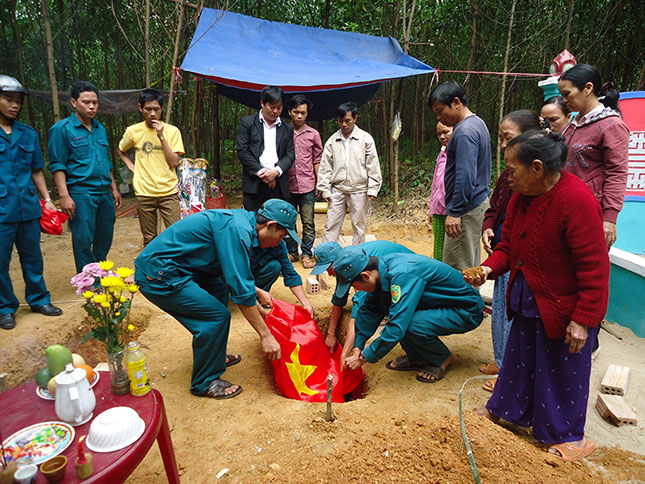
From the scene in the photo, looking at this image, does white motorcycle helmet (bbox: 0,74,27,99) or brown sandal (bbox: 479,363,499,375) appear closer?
brown sandal (bbox: 479,363,499,375)

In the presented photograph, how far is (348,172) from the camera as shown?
4.18m

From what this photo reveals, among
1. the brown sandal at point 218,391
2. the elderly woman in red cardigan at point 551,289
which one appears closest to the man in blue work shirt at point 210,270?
the brown sandal at point 218,391

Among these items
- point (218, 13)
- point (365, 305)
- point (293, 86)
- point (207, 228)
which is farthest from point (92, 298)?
point (218, 13)

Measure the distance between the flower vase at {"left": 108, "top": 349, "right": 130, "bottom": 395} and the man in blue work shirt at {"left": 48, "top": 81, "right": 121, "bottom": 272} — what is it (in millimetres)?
2064

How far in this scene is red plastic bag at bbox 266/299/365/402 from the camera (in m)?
2.52

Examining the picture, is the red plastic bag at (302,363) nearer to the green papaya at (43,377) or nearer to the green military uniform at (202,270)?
the green military uniform at (202,270)

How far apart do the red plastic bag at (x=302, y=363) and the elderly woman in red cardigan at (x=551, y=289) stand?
106 cm

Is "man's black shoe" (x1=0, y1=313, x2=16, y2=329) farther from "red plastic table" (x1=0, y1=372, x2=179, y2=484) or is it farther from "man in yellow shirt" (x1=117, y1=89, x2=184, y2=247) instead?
"red plastic table" (x1=0, y1=372, x2=179, y2=484)

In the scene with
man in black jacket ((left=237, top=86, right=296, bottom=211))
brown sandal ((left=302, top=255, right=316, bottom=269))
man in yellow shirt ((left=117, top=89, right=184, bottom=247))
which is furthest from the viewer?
brown sandal ((left=302, top=255, right=316, bottom=269))

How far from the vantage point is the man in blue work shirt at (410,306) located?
214cm

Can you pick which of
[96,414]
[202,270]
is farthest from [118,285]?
[202,270]

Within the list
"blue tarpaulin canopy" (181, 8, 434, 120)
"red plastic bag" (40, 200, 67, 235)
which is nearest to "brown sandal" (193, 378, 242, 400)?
"red plastic bag" (40, 200, 67, 235)

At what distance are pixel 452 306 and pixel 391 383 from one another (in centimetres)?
58

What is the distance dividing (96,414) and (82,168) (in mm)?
2497
